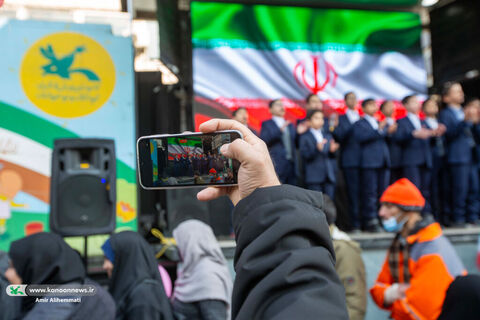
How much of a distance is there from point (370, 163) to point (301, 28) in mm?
1893

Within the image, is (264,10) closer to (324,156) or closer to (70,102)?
(324,156)

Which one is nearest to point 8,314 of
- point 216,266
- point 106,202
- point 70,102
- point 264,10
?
point 70,102

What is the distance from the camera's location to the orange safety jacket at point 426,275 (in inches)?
75.1

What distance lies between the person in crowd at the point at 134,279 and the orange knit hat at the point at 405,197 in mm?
1401

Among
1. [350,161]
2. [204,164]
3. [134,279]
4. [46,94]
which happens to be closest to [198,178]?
[204,164]

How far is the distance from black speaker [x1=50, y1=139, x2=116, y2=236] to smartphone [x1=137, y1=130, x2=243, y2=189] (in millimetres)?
1021

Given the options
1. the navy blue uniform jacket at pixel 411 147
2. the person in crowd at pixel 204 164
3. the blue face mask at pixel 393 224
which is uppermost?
the navy blue uniform jacket at pixel 411 147

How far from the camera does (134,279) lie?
1.68 metres

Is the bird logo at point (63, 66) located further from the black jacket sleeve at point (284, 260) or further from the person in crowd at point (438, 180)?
the person in crowd at point (438, 180)

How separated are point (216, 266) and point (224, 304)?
194 millimetres

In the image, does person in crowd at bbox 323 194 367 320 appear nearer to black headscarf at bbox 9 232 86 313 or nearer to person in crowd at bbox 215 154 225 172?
black headscarf at bbox 9 232 86 313

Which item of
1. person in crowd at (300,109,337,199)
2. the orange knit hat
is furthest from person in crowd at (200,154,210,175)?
person in crowd at (300,109,337,199)

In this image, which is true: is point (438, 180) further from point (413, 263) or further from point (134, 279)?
point (134, 279)

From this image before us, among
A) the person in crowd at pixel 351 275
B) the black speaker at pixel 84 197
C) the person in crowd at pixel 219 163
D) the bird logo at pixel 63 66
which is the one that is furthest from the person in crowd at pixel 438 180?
the person in crowd at pixel 219 163
